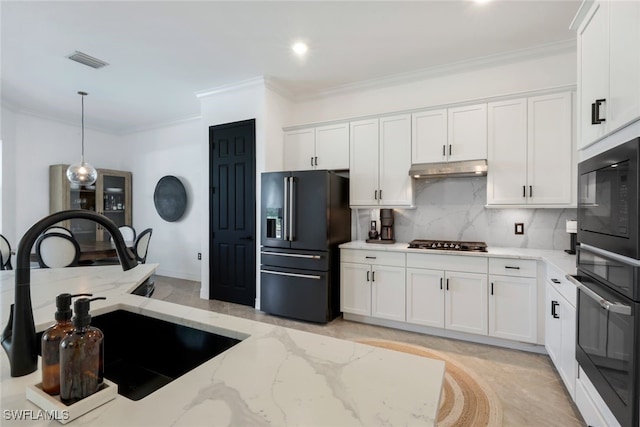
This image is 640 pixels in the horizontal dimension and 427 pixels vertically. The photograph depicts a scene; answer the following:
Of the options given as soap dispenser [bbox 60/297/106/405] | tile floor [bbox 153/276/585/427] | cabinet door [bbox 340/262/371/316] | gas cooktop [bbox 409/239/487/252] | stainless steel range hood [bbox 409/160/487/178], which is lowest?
tile floor [bbox 153/276/585/427]

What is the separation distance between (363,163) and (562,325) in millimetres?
2441

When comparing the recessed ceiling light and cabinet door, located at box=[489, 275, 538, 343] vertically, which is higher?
the recessed ceiling light

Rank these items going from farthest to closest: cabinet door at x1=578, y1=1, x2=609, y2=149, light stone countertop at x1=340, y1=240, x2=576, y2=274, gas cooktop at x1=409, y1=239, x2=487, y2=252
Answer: gas cooktop at x1=409, y1=239, x2=487, y2=252 → light stone countertop at x1=340, y1=240, x2=576, y2=274 → cabinet door at x1=578, y1=1, x2=609, y2=149

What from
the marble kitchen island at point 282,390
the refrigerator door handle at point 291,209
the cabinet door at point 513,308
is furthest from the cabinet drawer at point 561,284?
the refrigerator door handle at point 291,209

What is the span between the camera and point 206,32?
Result: 304cm

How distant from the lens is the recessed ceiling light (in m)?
3.27

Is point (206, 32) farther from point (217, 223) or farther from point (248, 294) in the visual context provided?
point (248, 294)

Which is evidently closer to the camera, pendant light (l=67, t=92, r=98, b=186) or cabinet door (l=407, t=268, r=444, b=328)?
cabinet door (l=407, t=268, r=444, b=328)

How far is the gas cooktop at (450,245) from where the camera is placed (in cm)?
322

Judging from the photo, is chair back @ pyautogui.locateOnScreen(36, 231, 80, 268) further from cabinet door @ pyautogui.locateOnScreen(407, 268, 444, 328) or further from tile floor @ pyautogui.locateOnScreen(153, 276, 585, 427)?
cabinet door @ pyautogui.locateOnScreen(407, 268, 444, 328)

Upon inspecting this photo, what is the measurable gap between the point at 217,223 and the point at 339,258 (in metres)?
1.85

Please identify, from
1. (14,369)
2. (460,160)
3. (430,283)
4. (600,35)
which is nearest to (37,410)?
(14,369)

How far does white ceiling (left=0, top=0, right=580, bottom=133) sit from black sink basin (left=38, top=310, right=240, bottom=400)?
2562 mm

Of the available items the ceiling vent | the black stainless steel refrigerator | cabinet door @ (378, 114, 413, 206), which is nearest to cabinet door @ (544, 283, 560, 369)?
cabinet door @ (378, 114, 413, 206)
